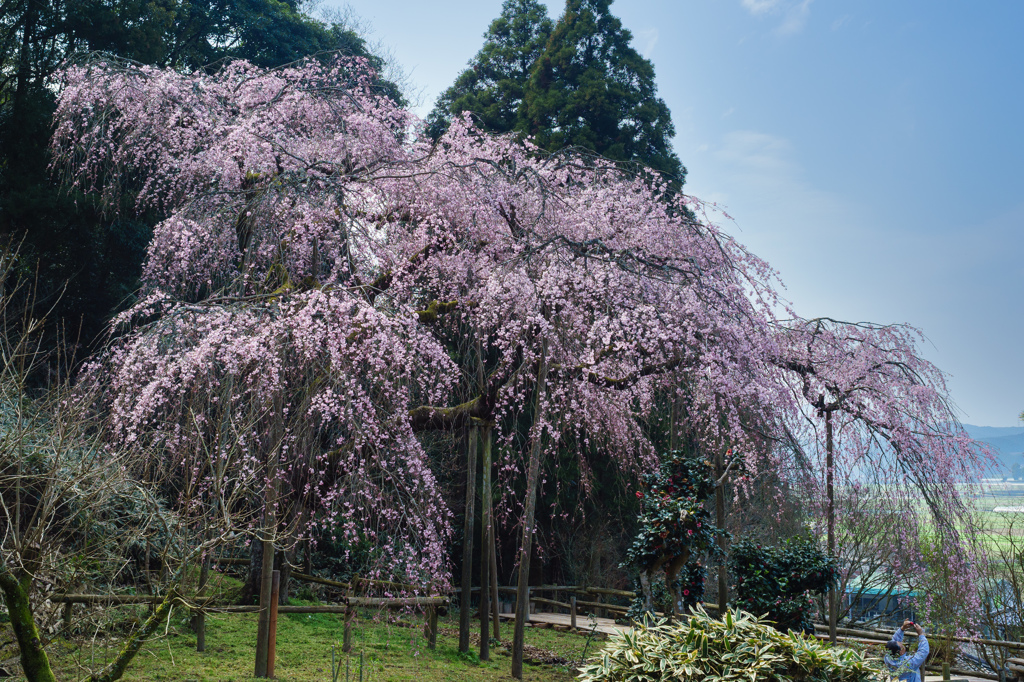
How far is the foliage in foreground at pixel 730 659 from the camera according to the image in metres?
3.94

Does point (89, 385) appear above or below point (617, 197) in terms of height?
below

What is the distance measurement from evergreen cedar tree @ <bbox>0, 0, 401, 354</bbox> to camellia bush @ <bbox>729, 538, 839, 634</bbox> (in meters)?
7.45

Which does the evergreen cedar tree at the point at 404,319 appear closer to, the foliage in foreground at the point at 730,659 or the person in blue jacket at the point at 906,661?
the person in blue jacket at the point at 906,661

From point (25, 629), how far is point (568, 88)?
13575 millimetres

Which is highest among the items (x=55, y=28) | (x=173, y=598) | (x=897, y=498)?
(x=55, y=28)

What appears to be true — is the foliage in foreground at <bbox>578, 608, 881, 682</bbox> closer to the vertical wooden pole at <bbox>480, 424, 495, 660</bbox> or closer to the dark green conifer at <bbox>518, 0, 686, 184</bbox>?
the vertical wooden pole at <bbox>480, 424, 495, 660</bbox>

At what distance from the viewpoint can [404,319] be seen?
5.72 meters

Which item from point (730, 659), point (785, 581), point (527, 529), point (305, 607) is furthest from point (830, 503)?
point (305, 607)

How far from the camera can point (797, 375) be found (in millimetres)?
8125

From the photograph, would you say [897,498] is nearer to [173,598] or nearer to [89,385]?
[173,598]

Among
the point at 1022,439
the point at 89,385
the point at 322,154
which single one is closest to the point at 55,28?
the point at 322,154

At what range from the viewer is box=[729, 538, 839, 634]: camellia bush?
7461 mm

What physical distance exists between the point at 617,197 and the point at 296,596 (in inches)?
289

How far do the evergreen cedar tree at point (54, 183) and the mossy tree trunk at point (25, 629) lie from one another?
623 centimetres
